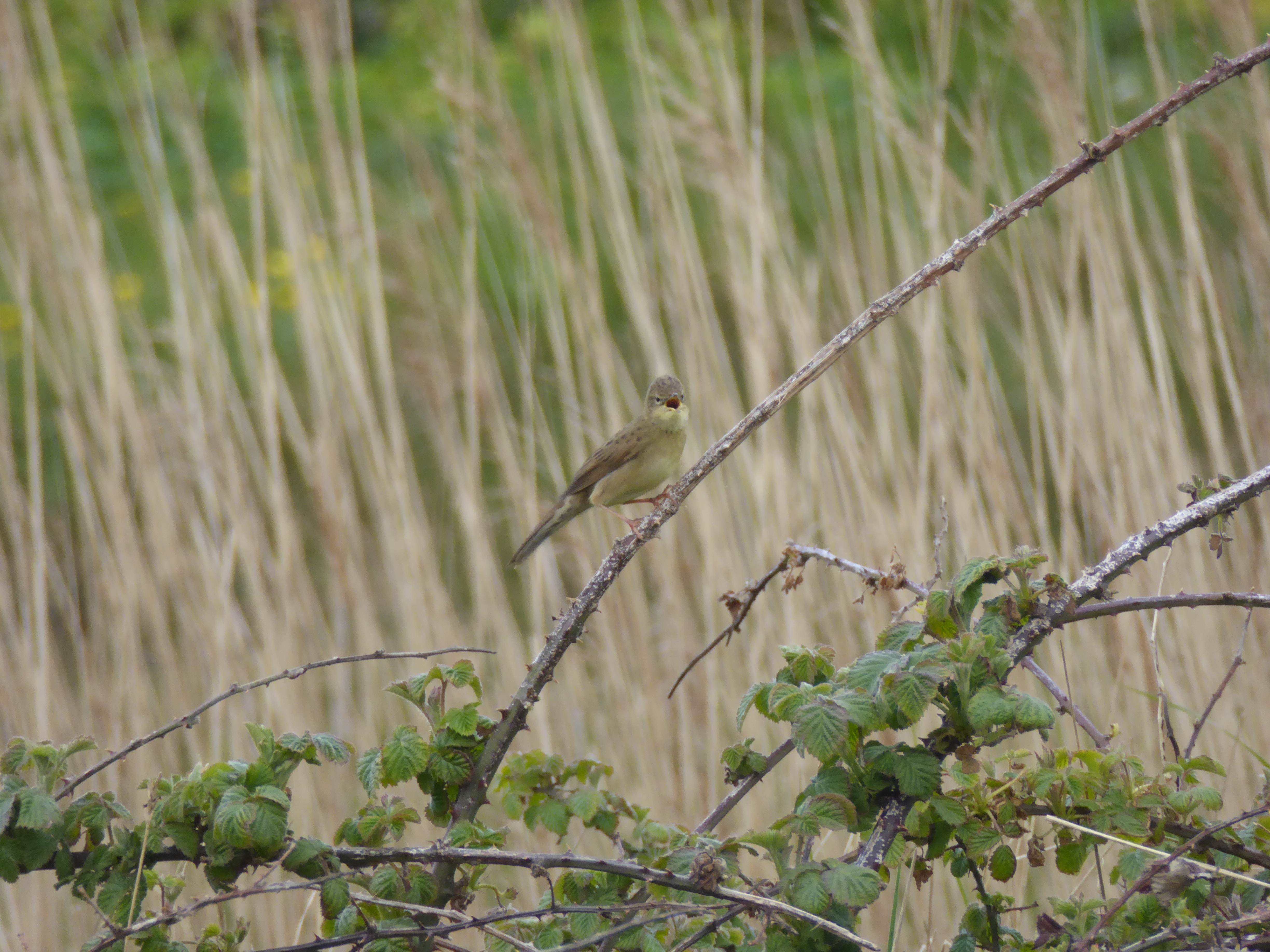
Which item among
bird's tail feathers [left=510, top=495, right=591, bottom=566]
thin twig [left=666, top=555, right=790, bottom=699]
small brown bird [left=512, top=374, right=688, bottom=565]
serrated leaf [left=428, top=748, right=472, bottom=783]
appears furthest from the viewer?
small brown bird [left=512, top=374, right=688, bottom=565]

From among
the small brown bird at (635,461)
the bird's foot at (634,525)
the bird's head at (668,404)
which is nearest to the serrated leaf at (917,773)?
the bird's foot at (634,525)

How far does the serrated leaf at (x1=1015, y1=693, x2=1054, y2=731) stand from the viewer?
1.14m

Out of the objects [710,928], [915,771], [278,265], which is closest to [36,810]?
[710,928]

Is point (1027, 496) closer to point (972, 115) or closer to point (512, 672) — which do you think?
point (972, 115)

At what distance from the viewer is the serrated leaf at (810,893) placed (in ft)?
3.69

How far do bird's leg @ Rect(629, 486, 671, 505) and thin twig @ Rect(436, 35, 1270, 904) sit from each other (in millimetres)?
225

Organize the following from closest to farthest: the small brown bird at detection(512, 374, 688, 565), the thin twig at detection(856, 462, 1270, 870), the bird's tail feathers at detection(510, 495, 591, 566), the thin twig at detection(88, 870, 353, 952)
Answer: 1. the thin twig at detection(88, 870, 353, 952)
2. the thin twig at detection(856, 462, 1270, 870)
3. the bird's tail feathers at detection(510, 495, 591, 566)
4. the small brown bird at detection(512, 374, 688, 565)

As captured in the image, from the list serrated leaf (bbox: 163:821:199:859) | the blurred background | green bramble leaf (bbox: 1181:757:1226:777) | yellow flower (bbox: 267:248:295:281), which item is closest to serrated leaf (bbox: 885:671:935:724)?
green bramble leaf (bbox: 1181:757:1226:777)

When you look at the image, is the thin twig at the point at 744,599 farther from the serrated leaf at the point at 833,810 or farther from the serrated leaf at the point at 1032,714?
the serrated leaf at the point at 1032,714

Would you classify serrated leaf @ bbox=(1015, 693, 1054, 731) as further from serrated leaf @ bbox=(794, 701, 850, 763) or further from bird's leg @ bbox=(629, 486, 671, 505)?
bird's leg @ bbox=(629, 486, 671, 505)

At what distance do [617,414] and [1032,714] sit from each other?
2378 mm

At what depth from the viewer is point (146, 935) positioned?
1309mm

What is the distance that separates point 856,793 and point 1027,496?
80.1 inches

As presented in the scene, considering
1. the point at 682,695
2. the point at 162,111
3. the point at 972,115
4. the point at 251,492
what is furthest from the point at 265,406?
the point at 162,111
